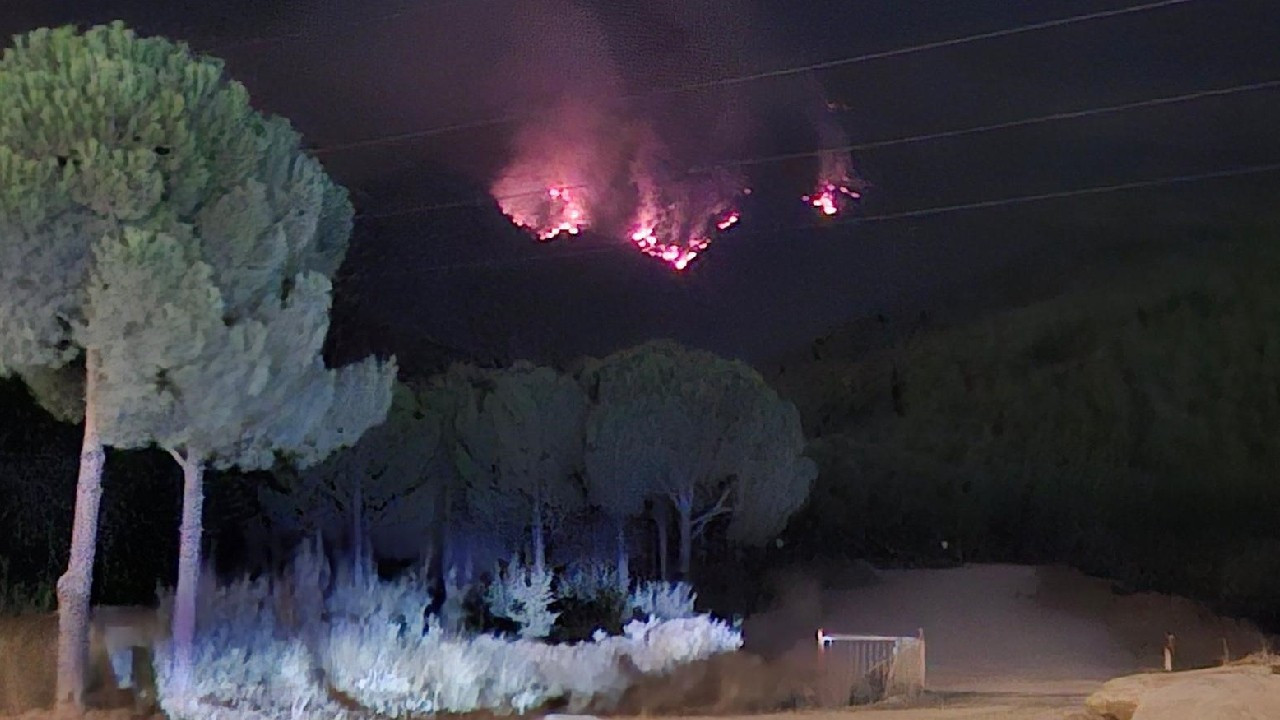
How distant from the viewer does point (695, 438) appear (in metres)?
31.0

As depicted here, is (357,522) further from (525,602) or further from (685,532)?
(685,532)

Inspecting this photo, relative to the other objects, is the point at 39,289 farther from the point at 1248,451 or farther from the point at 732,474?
the point at 1248,451

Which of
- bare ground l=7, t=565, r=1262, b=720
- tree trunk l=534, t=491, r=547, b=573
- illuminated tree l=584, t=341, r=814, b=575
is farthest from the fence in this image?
illuminated tree l=584, t=341, r=814, b=575

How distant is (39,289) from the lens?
12.0 m

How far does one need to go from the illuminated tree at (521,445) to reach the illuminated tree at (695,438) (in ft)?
2.24

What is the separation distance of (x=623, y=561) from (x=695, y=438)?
13.9 feet

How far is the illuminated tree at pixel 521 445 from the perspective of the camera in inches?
1155

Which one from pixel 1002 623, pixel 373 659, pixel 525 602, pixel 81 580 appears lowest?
pixel 373 659

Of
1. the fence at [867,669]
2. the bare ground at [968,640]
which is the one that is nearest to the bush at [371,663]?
the bare ground at [968,640]

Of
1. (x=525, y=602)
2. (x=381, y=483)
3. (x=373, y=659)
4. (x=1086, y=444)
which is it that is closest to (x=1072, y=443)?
(x=1086, y=444)

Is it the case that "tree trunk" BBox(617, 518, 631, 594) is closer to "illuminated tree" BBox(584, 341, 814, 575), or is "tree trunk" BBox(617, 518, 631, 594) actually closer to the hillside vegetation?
"illuminated tree" BBox(584, 341, 814, 575)

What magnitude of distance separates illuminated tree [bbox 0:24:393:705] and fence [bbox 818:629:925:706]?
622 cm

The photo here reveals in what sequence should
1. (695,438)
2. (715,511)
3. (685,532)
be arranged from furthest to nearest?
(715,511)
(685,532)
(695,438)

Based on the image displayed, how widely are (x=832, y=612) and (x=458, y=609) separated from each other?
15394 mm
